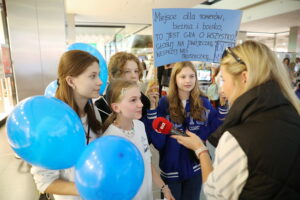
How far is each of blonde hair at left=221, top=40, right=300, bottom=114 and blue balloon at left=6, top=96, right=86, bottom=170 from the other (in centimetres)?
81

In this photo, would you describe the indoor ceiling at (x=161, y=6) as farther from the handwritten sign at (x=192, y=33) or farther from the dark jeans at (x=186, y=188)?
the dark jeans at (x=186, y=188)

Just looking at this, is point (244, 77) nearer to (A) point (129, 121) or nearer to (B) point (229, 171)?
(B) point (229, 171)

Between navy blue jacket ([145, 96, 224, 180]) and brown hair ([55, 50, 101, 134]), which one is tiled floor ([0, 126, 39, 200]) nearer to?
navy blue jacket ([145, 96, 224, 180])

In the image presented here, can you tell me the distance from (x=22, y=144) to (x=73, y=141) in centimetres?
19

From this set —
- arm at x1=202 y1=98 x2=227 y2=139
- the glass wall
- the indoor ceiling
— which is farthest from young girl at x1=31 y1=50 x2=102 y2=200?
the indoor ceiling

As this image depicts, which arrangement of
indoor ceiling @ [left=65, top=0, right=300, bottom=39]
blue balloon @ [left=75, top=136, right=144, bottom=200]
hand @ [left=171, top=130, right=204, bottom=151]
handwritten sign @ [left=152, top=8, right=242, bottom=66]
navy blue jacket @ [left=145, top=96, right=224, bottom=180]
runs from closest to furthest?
1. blue balloon @ [left=75, top=136, right=144, bottom=200]
2. hand @ [left=171, top=130, right=204, bottom=151]
3. navy blue jacket @ [left=145, top=96, right=224, bottom=180]
4. handwritten sign @ [left=152, top=8, right=242, bottom=66]
5. indoor ceiling @ [left=65, top=0, right=300, bottom=39]

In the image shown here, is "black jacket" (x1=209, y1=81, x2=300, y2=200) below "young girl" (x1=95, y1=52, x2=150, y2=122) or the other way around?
below

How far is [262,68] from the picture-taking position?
0.91 m

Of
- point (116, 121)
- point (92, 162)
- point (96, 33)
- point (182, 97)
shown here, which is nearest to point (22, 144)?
point (92, 162)

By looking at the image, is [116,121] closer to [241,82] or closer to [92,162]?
[92,162]

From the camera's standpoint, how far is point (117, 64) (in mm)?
1863

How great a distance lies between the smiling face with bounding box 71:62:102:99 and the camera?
1188 millimetres

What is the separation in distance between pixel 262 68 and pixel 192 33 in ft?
3.53

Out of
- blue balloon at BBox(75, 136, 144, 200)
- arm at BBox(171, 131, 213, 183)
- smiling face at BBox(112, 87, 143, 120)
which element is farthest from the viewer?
smiling face at BBox(112, 87, 143, 120)
